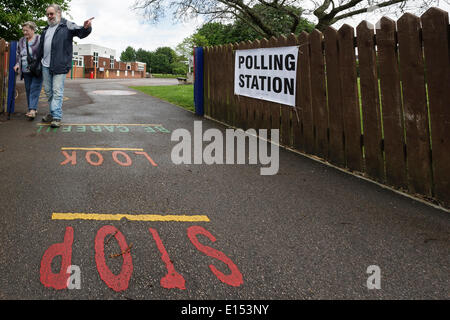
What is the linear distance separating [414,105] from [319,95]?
1645 millimetres

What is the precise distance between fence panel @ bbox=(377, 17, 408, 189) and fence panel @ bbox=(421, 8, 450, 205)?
1.28 feet

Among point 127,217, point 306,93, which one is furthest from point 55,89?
point 127,217

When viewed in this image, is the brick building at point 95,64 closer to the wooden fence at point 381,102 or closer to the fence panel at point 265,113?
the fence panel at point 265,113

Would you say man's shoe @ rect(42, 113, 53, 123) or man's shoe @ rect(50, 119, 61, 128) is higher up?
man's shoe @ rect(42, 113, 53, 123)

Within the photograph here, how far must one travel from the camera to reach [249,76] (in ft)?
23.4

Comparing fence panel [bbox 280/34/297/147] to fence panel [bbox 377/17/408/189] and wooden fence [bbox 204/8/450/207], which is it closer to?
wooden fence [bbox 204/8/450/207]

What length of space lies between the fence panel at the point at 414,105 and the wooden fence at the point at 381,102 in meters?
0.01

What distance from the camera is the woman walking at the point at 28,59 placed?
748 cm

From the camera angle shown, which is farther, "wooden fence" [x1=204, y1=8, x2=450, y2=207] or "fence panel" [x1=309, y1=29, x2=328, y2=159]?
"fence panel" [x1=309, y1=29, x2=328, y2=159]

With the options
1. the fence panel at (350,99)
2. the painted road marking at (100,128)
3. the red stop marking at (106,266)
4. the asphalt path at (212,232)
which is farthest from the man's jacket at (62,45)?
the red stop marking at (106,266)

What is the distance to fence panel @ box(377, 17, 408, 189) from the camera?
3965 millimetres

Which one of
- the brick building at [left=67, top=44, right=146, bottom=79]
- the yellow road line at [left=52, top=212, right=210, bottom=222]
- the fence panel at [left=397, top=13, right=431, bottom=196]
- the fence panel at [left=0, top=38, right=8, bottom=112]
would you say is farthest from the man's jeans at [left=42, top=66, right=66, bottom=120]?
the brick building at [left=67, top=44, right=146, bottom=79]

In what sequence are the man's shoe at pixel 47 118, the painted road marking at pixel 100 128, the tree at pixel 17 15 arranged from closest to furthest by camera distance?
the painted road marking at pixel 100 128
the man's shoe at pixel 47 118
the tree at pixel 17 15
